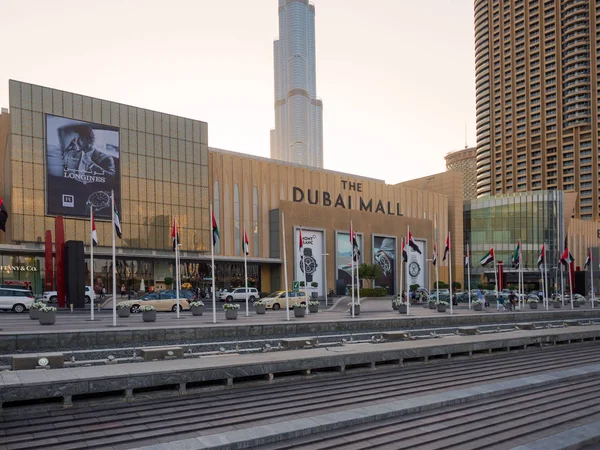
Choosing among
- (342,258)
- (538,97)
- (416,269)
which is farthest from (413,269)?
(538,97)

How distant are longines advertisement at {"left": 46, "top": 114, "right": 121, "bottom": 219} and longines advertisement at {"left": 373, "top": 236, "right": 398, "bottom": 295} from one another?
1400 inches

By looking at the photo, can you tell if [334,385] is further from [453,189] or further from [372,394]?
[453,189]

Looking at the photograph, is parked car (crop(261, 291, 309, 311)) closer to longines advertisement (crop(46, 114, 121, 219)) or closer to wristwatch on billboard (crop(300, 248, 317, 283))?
longines advertisement (crop(46, 114, 121, 219))

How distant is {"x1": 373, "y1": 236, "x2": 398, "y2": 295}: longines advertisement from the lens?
253ft

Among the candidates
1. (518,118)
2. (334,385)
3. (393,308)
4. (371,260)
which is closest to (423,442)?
(334,385)

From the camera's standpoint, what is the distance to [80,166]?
55.5 metres

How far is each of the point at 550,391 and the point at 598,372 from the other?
317cm

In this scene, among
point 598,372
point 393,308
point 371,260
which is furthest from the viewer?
point 371,260

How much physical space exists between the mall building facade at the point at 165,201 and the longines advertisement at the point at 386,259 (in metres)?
0.20

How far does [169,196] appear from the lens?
6278 cm

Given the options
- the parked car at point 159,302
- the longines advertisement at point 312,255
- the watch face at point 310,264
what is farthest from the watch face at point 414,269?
the parked car at point 159,302

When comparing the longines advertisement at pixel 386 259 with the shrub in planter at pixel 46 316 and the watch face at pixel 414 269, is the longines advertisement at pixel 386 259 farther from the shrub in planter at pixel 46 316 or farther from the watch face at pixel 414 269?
the shrub in planter at pixel 46 316

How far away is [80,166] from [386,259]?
42.0 meters

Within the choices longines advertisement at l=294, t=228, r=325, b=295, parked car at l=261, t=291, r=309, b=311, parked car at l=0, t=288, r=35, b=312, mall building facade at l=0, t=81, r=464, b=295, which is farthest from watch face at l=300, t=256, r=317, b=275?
parked car at l=0, t=288, r=35, b=312
